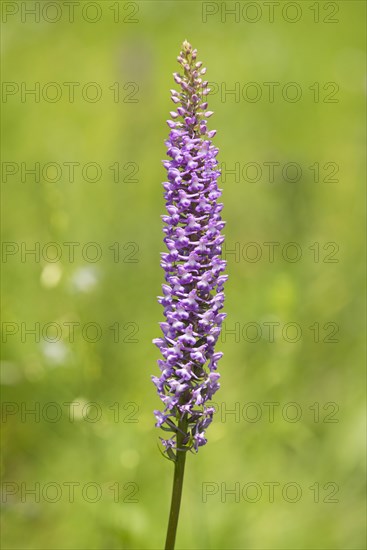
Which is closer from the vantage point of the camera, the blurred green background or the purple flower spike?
the purple flower spike

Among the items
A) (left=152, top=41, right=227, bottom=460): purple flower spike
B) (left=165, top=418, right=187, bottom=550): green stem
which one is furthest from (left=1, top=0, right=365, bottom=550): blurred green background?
(left=152, top=41, right=227, bottom=460): purple flower spike

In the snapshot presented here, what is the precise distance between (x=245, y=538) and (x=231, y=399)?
56.1 inches

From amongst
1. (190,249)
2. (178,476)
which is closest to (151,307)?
(178,476)

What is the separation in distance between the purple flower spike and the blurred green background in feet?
5.14

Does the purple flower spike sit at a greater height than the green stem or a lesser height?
greater

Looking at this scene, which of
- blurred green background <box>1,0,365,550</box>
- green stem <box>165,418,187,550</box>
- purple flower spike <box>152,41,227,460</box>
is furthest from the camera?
blurred green background <box>1,0,365,550</box>

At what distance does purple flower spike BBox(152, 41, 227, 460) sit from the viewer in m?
3.21

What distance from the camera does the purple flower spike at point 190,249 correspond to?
3213 mm

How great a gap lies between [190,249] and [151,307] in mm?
3900

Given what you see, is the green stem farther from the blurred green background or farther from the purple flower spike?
the blurred green background

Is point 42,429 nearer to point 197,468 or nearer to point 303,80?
point 197,468

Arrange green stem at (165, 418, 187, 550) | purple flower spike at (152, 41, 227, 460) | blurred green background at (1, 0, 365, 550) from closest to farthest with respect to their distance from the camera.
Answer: purple flower spike at (152, 41, 227, 460), green stem at (165, 418, 187, 550), blurred green background at (1, 0, 365, 550)

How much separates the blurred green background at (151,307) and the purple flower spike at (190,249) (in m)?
1.57

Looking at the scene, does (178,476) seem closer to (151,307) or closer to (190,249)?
(190,249)
